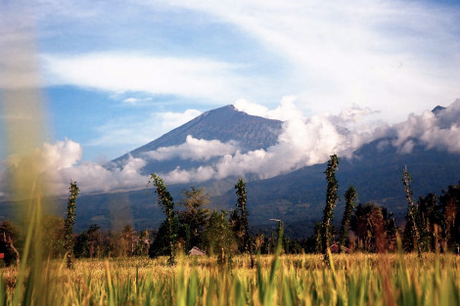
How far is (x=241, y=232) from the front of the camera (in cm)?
4050

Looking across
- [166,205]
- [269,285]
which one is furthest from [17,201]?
[166,205]

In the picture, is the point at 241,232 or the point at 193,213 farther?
the point at 193,213

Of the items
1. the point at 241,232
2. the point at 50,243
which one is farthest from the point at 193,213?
the point at 50,243

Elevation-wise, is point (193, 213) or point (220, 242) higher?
point (193, 213)

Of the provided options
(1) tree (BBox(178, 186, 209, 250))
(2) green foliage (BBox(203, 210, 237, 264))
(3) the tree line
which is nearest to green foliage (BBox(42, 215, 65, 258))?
(3) the tree line

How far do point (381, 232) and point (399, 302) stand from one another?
0.42 meters

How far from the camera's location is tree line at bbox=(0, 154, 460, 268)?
218cm

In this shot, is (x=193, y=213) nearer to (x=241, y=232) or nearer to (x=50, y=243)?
(x=241, y=232)

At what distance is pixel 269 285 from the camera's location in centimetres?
155

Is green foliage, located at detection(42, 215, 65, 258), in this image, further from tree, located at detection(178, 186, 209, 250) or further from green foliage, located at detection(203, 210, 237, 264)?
tree, located at detection(178, 186, 209, 250)

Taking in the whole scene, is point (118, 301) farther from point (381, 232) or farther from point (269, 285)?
point (381, 232)

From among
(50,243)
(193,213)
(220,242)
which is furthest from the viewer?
(193,213)

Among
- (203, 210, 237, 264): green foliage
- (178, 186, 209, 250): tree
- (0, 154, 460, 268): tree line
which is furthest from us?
(178, 186, 209, 250): tree

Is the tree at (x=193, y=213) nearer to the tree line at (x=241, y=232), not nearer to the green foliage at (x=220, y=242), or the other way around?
the tree line at (x=241, y=232)
